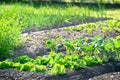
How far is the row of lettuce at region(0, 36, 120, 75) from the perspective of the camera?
6.08 m

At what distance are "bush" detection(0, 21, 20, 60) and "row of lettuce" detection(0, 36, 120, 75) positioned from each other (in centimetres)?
48

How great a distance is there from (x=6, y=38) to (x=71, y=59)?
4.72 feet

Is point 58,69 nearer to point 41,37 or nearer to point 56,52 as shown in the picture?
point 56,52

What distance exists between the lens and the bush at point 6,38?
7.00 meters

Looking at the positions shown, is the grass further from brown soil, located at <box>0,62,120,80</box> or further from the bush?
brown soil, located at <box>0,62,120,80</box>

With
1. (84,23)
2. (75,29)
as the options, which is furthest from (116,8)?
(75,29)

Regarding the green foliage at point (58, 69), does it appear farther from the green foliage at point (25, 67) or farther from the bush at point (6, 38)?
the bush at point (6, 38)

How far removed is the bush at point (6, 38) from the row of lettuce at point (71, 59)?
481mm

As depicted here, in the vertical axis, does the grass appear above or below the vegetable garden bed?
above

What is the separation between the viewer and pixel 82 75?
5949 millimetres

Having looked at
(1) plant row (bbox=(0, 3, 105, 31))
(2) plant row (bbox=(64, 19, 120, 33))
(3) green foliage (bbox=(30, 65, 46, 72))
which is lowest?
(3) green foliage (bbox=(30, 65, 46, 72))

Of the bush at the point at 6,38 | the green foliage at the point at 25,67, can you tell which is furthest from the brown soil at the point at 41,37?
the green foliage at the point at 25,67

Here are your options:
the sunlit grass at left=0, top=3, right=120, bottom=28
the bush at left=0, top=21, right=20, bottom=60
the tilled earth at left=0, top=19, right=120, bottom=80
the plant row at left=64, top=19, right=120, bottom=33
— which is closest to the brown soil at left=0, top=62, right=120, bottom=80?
the tilled earth at left=0, top=19, right=120, bottom=80

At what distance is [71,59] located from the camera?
632 centimetres
